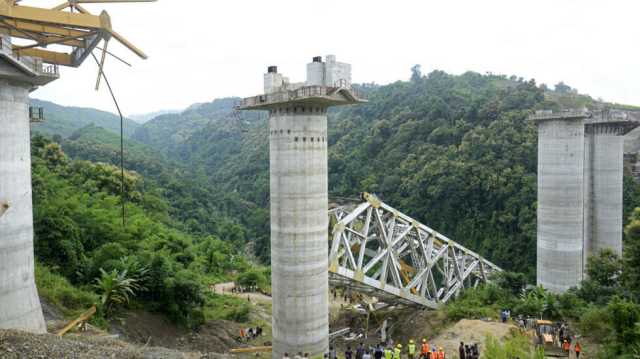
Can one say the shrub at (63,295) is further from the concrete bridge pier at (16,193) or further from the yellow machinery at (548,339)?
the yellow machinery at (548,339)

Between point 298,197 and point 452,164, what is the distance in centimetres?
4553

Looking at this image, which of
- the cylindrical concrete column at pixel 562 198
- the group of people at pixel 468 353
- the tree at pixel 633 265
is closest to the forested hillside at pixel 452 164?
the cylindrical concrete column at pixel 562 198

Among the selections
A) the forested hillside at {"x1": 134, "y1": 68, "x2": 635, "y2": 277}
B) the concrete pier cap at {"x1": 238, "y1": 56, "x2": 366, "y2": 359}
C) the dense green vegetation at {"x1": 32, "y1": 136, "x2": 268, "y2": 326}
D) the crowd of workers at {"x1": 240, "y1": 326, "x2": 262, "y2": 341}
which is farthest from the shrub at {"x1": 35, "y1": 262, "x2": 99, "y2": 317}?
the forested hillside at {"x1": 134, "y1": 68, "x2": 635, "y2": 277}

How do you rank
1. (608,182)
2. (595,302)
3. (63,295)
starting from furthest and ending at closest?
(608,182)
(595,302)
(63,295)

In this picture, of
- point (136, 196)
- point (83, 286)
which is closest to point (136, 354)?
point (83, 286)

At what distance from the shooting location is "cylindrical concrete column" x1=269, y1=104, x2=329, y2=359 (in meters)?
Answer: 21.2

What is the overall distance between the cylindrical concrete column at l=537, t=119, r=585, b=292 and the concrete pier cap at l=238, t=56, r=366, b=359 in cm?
2035

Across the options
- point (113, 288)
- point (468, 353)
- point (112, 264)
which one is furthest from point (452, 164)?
point (113, 288)

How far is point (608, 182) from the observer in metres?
38.8

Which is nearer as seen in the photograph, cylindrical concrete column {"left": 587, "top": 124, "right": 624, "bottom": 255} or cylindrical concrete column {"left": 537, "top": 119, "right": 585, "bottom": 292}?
cylindrical concrete column {"left": 537, "top": 119, "right": 585, "bottom": 292}

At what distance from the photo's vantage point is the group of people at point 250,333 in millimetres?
28172

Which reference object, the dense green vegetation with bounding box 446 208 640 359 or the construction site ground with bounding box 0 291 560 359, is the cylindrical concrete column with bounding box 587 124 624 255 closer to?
the dense green vegetation with bounding box 446 208 640 359

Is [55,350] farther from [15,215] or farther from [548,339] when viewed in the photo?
[548,339]

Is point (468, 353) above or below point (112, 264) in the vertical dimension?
below
